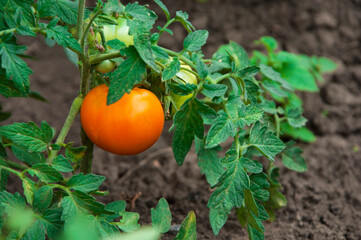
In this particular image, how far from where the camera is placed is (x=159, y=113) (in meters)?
1.23

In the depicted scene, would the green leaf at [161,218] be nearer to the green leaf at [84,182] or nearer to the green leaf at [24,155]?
the green leaf at [84,182]

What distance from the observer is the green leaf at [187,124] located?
1.13 meters

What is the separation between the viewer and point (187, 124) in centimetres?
114

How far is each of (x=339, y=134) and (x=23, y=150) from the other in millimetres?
1614

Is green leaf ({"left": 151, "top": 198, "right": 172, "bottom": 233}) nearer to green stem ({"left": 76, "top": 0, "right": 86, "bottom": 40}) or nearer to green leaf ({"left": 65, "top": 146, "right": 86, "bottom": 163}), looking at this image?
green leaf ({"left": 65, "top": 146, "right": 86, "bottom": 163})

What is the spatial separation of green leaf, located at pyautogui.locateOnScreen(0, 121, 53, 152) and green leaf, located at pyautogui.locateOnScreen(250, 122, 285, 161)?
0.56 meters

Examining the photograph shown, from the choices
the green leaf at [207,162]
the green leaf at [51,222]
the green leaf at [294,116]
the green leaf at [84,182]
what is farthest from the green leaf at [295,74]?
the green leaf at [51,222]

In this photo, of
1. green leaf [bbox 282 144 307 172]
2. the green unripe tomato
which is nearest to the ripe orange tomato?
the green unripe tomato

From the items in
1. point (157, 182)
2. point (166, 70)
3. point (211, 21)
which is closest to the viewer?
point (166, 70)

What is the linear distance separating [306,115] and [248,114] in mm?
1224

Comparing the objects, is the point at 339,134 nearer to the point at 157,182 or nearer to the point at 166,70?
the point at 157,182

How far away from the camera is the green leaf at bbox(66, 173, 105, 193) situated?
113cm

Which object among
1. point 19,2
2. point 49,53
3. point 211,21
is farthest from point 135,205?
point 211,21

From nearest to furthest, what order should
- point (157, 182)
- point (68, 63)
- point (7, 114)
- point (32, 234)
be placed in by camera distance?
point (32, 234) → point (7, 114) → point (157, 182) → point (68, 63)
